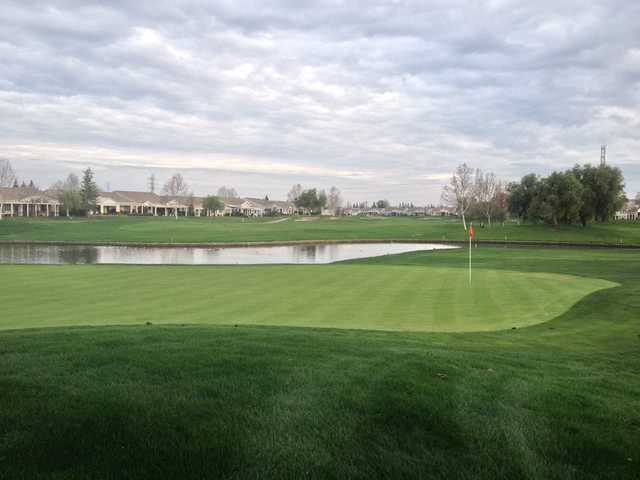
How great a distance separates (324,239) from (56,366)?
61.5 metres

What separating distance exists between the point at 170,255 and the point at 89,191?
324 feet

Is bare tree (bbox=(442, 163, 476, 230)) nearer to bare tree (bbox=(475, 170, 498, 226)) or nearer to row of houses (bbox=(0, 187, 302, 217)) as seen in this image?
bare tree (bbox=(475, 170, 498, 226))

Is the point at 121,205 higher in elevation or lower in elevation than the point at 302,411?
higher

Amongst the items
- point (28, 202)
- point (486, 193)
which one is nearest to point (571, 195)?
point (486, 193)

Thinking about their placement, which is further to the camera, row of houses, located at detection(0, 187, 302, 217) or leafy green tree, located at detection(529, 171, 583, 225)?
row of houses, located at detection(0, 187, 302, 217)

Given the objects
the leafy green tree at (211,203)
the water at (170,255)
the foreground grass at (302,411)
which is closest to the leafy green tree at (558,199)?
the water at (170,255)

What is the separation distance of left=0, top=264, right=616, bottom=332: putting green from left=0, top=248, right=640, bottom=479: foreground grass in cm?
487

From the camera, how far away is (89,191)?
13175 centimetres

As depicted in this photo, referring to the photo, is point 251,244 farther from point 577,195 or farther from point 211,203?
point 211,203

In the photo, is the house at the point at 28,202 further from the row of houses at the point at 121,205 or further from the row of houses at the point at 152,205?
the row of houses at the point at 152,205

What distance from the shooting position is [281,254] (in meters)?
49.0

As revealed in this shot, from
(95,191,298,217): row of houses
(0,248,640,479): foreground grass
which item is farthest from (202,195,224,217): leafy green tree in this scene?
(0,248,640,479): foreground grass

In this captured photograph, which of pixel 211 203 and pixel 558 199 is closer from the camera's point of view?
pixel 558 199

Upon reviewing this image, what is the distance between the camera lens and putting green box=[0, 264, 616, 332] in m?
12.6
